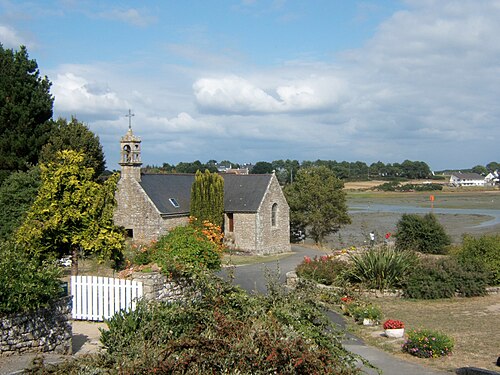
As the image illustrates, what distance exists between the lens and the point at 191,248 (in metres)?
17.1

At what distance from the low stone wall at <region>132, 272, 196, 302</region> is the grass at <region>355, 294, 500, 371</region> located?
205 inches

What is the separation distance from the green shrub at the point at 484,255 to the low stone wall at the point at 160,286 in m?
12.7

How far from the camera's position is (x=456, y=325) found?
1514 centimetres

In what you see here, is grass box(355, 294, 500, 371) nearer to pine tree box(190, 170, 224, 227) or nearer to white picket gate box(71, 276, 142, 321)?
white picket gate box(71, 276, 142, 321)

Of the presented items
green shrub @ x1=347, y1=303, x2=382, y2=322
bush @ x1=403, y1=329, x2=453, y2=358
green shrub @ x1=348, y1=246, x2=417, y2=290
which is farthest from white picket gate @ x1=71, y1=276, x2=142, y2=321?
green shrub @ x1=348, y1=246, x2=417, y2=290

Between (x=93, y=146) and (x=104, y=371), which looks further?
(x=93, y=146)

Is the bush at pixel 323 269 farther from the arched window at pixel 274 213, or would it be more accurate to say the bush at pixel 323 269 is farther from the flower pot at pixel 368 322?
the arched window at pixel 274 213

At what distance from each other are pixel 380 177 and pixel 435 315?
516 ft

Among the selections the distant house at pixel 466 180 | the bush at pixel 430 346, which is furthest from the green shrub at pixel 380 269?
the distant house at pixel 466 180

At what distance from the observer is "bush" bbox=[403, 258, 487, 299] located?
63.0 feet

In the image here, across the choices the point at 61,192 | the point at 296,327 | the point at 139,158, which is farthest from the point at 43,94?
the point at 296,327

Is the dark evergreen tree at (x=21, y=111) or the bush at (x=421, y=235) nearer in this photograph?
the bush at (x=421, y=235)

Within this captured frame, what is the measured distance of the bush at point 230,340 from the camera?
224 inches

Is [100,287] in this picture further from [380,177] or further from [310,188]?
[380,177]
